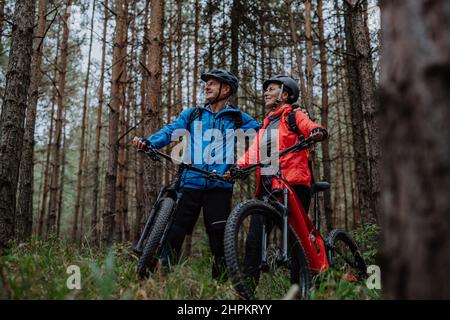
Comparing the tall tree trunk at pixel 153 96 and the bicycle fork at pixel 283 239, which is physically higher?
the tall tree trunk at pixel 153 96

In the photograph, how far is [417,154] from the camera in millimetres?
1313

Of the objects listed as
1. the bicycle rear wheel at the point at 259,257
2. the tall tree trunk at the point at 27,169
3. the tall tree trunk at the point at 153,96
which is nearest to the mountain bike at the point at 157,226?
the bicycle rear wheel at the point at 259,257

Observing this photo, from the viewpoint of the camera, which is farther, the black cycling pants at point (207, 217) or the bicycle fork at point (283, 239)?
the black cycling pants at point (207, 217)

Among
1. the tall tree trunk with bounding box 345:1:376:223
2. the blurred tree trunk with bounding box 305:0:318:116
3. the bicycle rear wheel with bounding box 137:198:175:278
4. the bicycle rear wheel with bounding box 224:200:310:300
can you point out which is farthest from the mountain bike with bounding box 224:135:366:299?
the tall tree trunk with bounding box 345:1:376:223

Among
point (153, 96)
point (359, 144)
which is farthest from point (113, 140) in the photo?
point (359, 144)

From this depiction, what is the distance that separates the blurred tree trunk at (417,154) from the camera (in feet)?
4.08

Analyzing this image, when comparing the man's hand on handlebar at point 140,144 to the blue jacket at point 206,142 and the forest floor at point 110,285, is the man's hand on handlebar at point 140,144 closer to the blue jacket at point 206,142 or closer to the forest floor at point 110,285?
the blue jacket at point 206,142

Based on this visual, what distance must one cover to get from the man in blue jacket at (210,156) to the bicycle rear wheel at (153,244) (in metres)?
0.35

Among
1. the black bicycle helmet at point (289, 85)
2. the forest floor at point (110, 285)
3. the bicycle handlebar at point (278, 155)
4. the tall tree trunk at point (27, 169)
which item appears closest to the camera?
the forest floor at point (110, 285)

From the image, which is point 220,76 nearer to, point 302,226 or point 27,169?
point 302,226

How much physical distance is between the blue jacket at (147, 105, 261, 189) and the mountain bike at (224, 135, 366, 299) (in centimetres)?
49

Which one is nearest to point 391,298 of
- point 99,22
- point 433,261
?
point 433,261

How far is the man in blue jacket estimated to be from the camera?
3865 millimetres

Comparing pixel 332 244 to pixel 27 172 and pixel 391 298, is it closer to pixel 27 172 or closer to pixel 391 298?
pixel 391 298
